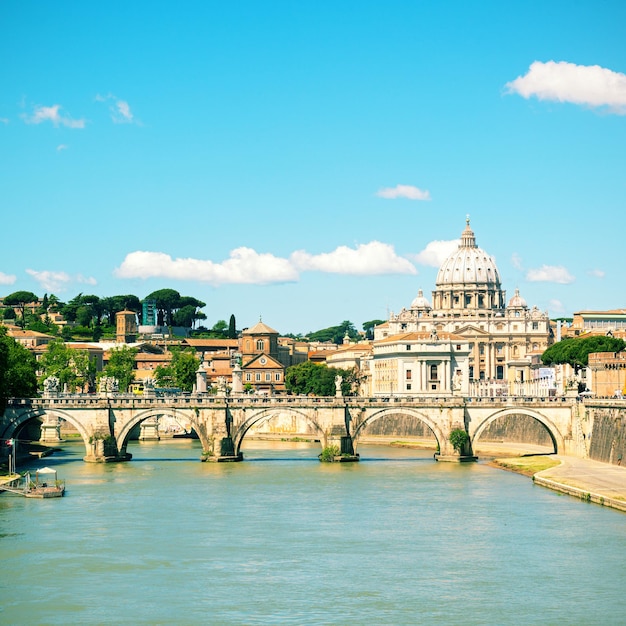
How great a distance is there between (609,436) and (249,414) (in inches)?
733

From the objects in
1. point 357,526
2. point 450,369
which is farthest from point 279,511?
point 450,369

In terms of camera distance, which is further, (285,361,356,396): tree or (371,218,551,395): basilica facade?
(371,218,551,395): basilica facade

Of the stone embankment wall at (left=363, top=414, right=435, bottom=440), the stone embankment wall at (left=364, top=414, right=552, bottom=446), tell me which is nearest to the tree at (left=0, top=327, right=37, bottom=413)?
the stone embankment wall at (left=363, top=414, right=435, bottom=440)

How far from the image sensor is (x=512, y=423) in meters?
90.4

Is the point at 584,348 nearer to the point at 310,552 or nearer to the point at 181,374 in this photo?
the point at 181,374

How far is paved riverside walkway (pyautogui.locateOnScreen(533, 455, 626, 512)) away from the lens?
5497 centimetres

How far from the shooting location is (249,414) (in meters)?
73.9

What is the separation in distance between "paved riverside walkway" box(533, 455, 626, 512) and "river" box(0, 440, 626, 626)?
0.67 meters

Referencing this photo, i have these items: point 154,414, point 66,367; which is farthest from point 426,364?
point 154,414

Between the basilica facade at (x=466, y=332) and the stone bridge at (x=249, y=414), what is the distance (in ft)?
204

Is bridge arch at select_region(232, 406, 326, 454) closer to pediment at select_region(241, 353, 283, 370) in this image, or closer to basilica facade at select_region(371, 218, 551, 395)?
basilica facade at select_region(371, 218, 551, 395)

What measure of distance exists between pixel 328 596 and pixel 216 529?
449 inches

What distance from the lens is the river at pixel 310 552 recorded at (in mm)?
38469

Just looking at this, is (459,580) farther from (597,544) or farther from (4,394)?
(4,394)
